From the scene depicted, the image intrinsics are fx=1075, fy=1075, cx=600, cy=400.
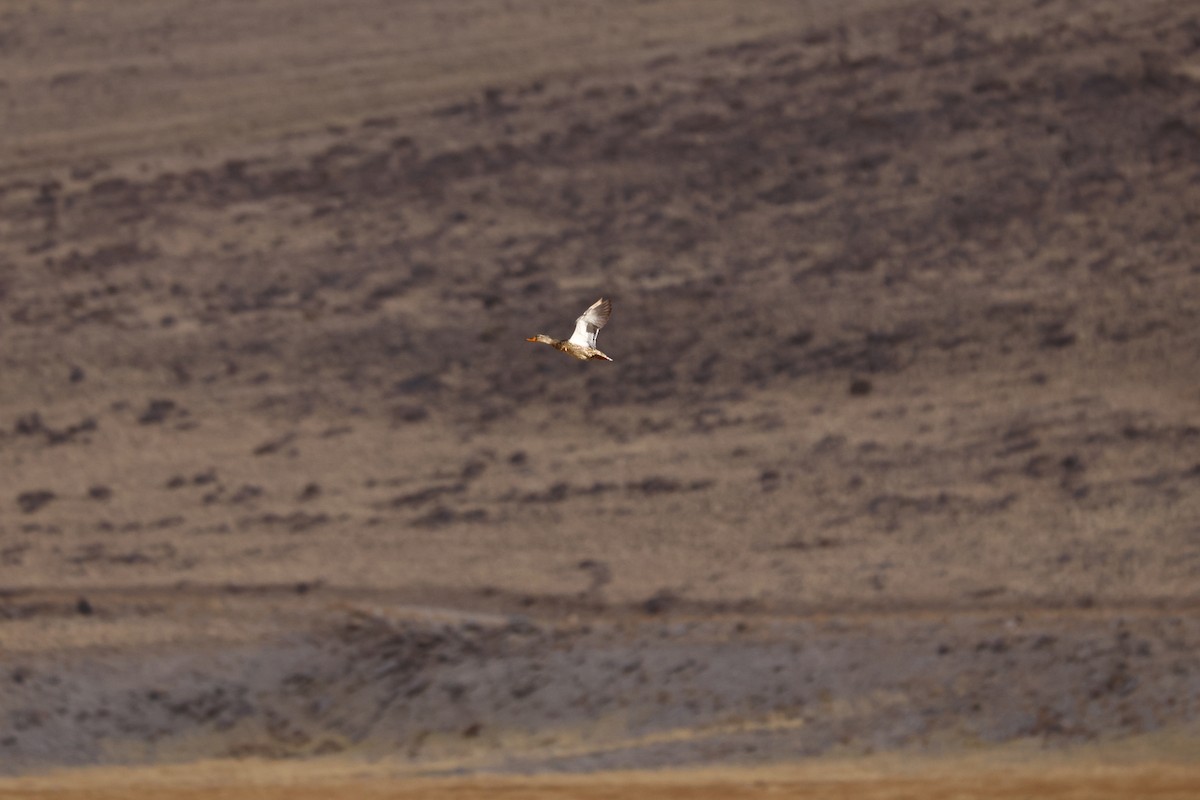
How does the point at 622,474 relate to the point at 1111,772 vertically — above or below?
above

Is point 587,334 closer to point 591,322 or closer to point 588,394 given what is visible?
point 591,322

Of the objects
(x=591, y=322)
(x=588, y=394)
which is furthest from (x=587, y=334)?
(x=588, y=394)

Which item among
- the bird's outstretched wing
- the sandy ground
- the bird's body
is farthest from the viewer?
the sandy ground

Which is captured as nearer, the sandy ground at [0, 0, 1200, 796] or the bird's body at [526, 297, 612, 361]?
the bird's body at [526, 297, 612, 361]

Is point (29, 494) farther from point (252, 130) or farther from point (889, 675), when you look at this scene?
point (889, 675)

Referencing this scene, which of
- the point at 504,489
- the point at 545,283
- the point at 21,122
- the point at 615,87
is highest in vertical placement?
the point at 615,87

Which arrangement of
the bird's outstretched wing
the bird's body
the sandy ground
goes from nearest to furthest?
the bird's body
the bird's outstretched wing
the sandy ground

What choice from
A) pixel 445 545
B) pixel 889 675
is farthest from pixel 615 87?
pixel 889 675
